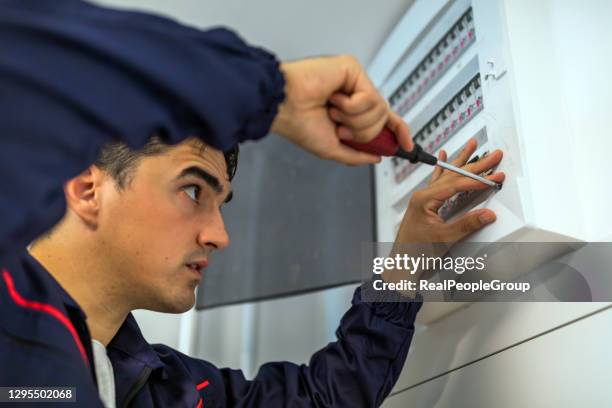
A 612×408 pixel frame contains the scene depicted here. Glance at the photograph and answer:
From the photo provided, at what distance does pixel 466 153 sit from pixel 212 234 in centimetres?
37

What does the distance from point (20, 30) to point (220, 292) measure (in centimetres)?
96

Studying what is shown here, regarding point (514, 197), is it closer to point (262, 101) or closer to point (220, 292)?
point (262, 101)

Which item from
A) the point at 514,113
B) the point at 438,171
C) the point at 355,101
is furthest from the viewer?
the point at 438,171

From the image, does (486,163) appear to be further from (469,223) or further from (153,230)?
(153,230)

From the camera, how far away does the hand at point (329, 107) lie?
1.92ft

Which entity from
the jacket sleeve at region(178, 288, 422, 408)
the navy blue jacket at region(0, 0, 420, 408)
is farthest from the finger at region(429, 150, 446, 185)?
the navy blue jacket at region(0, 0, 420, 408)

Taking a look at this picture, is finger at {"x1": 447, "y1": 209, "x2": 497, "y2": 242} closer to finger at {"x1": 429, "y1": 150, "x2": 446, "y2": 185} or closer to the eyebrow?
finger at {"x1": 429, "y1": 150, "x2": 446, "y2": 185}

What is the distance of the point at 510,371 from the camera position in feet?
2.69

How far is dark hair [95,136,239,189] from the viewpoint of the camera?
89 cm

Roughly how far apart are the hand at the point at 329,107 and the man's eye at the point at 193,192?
11.6 inches

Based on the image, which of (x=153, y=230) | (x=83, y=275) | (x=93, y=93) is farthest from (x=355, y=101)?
(x=83, y=275)

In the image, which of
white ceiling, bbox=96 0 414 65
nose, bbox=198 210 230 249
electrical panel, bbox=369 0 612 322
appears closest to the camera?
electrical panel, bbox=369 0 612 322

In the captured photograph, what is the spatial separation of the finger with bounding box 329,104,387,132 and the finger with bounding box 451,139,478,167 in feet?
0.92

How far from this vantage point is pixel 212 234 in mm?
873
